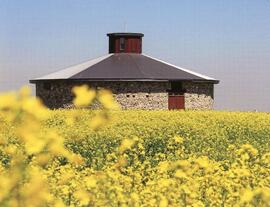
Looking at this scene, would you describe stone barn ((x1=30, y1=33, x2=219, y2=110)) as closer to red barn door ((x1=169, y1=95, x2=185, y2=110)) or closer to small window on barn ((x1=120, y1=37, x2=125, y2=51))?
red barn door ((x1=169, y1=95, x2=185, y2=110))

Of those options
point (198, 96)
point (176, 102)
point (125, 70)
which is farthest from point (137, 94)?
point (198, 96)

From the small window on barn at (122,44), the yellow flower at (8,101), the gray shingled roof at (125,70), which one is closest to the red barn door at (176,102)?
the gray shingled roof at (125,70)

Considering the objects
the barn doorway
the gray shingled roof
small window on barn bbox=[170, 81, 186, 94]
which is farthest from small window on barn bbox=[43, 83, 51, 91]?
small window on barn bbox=[170, 81, 186, 94]

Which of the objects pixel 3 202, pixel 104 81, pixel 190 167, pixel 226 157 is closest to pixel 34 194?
pixel 3 202

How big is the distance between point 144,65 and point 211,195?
31089 millimetres

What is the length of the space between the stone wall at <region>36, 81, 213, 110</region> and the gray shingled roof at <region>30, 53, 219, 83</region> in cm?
43

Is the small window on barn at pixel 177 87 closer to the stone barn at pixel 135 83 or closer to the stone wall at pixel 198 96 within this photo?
the stone barn at pixel 135 83

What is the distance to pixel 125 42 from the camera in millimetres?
41281

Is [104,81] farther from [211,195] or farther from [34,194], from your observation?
[34,194]

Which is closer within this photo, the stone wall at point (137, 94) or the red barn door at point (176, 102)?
the stone wall at point (137, 94)

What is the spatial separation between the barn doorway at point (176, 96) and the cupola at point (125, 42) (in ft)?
16.3

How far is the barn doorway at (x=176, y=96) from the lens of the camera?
37.0 meters

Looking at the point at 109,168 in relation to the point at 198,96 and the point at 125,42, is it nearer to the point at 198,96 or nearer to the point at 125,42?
the point at 198,96

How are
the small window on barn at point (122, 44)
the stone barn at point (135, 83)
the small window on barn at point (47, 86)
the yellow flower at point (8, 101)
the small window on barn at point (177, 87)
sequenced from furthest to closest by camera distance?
the small window on barn at point (122, 44), the small window on barn at point (47, 86), the small window on barn at point (177, 87), the stone barn at point (135, 83), the yellow flower at point (8, 101)
